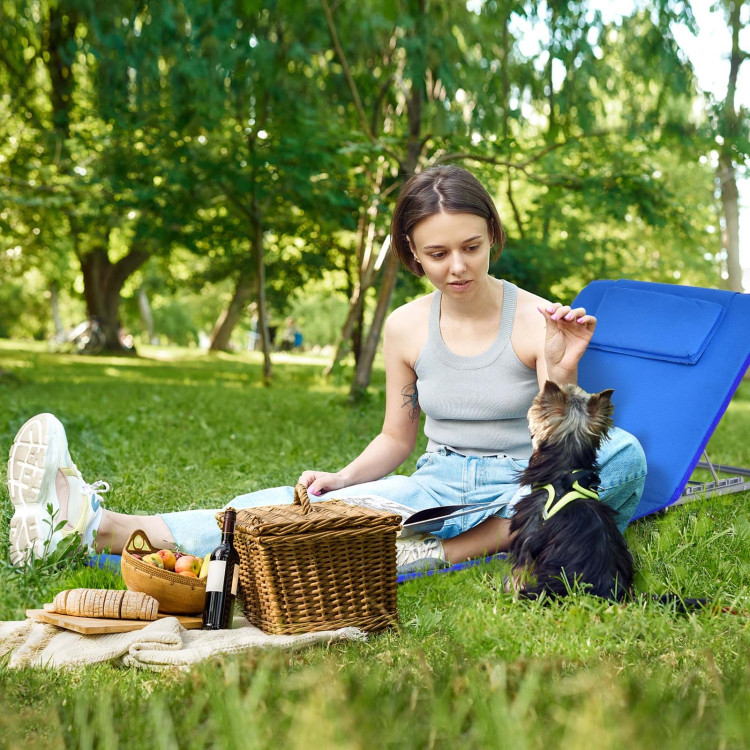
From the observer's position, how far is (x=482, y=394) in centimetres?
374

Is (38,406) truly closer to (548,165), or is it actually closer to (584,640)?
(548,165)

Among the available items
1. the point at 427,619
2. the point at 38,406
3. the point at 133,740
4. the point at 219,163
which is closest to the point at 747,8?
the point at 219,163

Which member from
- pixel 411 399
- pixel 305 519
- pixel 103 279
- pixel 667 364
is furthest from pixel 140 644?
pixel 103 279

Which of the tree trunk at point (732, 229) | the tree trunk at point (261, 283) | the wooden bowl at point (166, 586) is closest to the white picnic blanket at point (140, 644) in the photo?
the wooden bowl at point (166, 586)

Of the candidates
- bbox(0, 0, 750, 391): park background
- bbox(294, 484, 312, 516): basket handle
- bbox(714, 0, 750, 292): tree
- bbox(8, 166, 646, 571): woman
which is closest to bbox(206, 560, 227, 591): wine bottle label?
bbox(294, 484, 312, 516): basket handle

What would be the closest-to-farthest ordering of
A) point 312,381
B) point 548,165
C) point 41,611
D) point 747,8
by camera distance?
point 41,611
point 548,165
point 747,8
point 312,381

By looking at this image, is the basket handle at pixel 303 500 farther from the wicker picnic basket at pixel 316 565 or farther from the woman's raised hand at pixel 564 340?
the woman's raised hand at pixel 564 340

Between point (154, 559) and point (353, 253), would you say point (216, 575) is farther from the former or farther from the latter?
point (353, 253)

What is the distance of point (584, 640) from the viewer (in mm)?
2725

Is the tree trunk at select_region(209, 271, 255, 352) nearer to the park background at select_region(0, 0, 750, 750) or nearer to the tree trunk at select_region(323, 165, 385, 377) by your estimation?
the park background at select_region(0, 0, 750, 750)

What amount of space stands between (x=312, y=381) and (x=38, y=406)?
750 cm

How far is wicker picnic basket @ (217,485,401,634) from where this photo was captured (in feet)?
9.34

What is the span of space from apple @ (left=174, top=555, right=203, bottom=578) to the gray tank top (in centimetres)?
121

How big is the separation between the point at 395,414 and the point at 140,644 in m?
1.73
